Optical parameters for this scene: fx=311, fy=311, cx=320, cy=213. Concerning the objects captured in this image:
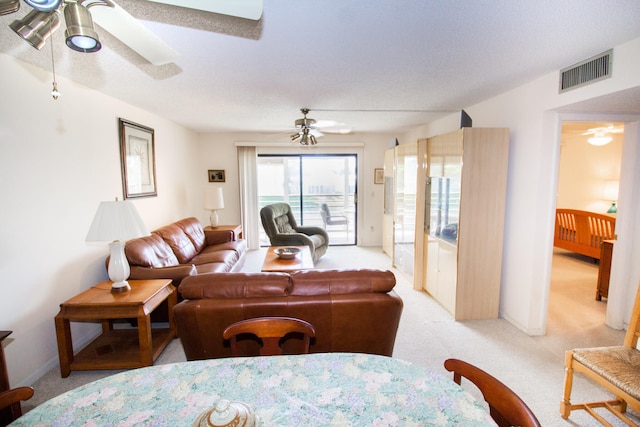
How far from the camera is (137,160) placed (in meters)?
3.73

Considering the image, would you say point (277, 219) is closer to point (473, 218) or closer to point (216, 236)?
point (216, 236)

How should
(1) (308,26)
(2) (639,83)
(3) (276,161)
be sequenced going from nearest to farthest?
(1) (308,26) → (2) (639,83) → (3) (276,161)

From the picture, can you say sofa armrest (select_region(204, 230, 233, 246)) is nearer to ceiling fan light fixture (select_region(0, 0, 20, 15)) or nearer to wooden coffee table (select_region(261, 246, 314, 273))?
wooden coffee table (select_region(261, 246, 314, 273))

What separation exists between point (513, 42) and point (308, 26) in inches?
50.1

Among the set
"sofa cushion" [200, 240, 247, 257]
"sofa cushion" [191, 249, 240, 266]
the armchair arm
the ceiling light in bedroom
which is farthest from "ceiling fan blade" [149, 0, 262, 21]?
the ceiling light in bedroom

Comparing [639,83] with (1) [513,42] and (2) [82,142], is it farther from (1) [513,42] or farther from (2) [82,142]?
(2) [82,142]

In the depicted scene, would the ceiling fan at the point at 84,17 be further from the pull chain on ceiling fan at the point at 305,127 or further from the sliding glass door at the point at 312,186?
the sliding glass door at the point at 312,186

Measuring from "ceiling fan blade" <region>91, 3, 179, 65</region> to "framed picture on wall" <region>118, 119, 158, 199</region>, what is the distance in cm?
236

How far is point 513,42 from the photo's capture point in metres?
1.92

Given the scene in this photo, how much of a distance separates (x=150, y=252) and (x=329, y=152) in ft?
12.9

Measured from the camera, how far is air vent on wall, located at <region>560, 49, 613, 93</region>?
6.82 ft

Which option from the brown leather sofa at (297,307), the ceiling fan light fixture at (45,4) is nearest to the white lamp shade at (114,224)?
the brown leather sofa at (297,307)

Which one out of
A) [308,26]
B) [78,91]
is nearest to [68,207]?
[78,91]

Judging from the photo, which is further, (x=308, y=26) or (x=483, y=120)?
(x=483, y=120)
